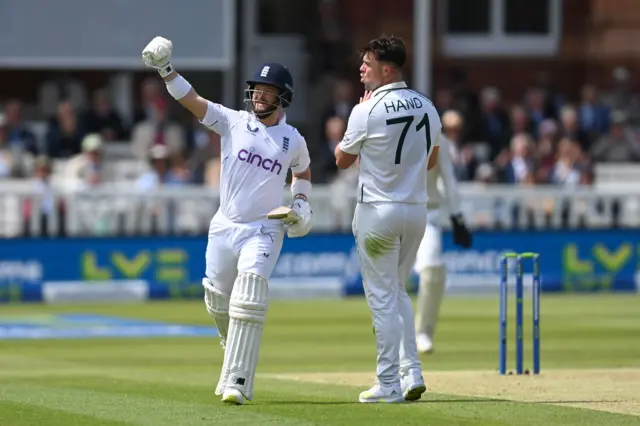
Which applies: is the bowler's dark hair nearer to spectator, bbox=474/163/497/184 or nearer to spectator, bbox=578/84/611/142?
spectator, bbox=474/163/497/184

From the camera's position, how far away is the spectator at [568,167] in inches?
900

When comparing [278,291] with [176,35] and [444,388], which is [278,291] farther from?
[444,388]

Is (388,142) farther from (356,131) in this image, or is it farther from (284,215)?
(284,215)

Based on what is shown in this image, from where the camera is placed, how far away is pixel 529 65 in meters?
28.4

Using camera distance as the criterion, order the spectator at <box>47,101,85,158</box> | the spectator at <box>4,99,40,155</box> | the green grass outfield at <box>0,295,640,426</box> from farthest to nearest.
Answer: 1. the spectator at <box>47,101,85,158</box>
2. the spectator at <box>4,99,40,155</box>
3. the green grass outfield at <box>0,295,640,426</box>

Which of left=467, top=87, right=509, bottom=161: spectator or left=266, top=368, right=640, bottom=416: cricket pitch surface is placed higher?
left=467, top=87, right=509, bottom=161: spectator

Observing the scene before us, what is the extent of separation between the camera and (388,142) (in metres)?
9.73

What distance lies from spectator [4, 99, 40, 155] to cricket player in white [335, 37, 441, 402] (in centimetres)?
1277

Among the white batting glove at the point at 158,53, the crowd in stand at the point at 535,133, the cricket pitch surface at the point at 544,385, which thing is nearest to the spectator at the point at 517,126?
the crowd in stand at the point at 535,133

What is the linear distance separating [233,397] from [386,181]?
1.52 metres

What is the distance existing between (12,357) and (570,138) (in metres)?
12.2

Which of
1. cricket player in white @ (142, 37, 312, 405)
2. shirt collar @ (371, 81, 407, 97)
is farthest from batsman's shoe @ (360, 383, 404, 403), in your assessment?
shirt collar @ (371, 81, 407, 97)

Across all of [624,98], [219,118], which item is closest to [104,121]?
[624,98]

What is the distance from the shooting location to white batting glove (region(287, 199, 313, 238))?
9836mm
